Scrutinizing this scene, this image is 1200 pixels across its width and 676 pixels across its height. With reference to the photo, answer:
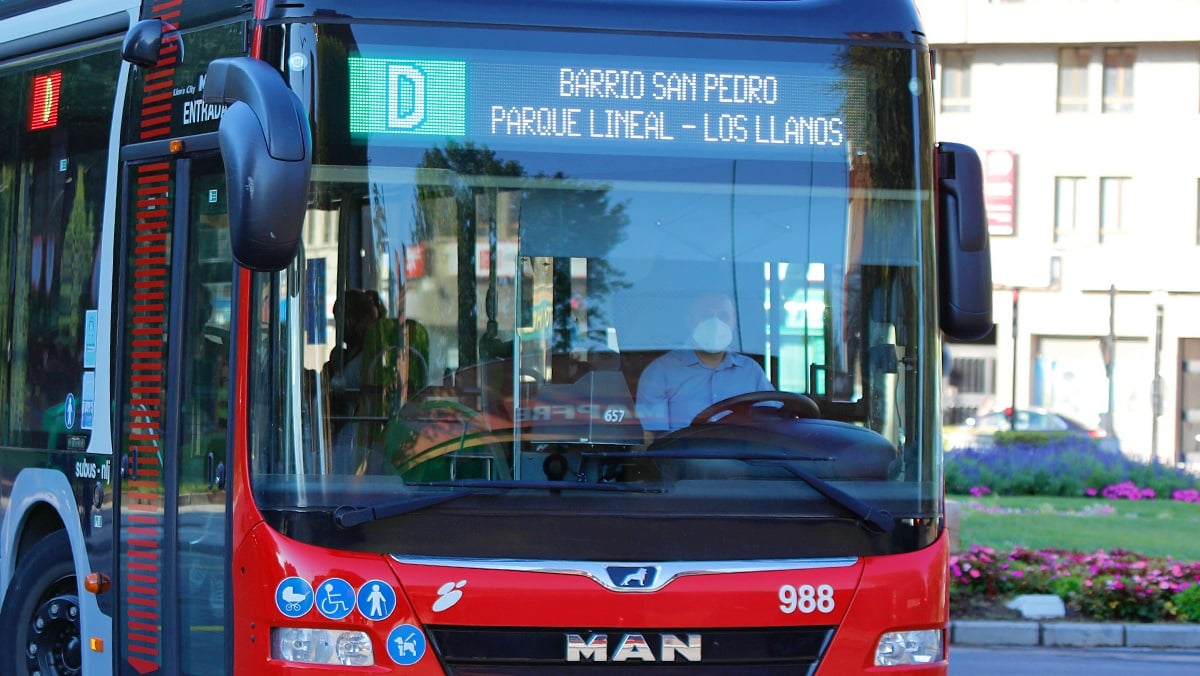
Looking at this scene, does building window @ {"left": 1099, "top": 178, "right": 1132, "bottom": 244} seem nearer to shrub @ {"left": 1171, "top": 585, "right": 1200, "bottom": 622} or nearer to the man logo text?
shrub @ {"left": 1171, "top": 585, "right": 1200, "bottom": 622}

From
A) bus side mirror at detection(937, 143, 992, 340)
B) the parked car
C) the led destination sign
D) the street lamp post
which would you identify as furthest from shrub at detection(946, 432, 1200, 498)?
the street lamp post

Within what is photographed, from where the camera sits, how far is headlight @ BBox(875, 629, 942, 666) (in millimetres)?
4793

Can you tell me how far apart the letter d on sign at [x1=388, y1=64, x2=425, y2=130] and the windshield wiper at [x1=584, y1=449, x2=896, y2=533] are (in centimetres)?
113

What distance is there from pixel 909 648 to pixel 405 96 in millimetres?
2238

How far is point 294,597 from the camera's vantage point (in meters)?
4.65

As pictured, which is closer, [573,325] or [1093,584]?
[573,325]

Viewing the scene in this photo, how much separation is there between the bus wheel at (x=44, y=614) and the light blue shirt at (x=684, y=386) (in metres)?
2.68

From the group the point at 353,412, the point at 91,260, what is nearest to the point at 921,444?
the point at 353,412

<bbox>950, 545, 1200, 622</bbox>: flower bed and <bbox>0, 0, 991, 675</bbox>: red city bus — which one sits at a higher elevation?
A: <bbox>0, 0, 991, 675</bbox>: red city bus

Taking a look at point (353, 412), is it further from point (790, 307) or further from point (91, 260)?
point (91, 260)

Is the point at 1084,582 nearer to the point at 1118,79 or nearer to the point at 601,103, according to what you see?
the point at 601,103

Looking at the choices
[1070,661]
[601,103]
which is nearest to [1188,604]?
[1070,661]

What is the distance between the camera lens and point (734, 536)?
471 centimetres

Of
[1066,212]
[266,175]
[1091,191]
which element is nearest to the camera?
[266,175]
